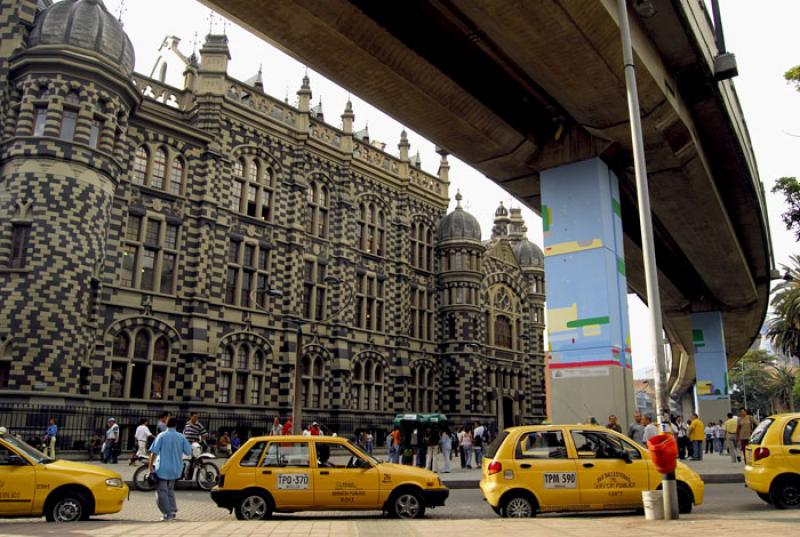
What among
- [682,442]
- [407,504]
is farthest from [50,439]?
[682,442]

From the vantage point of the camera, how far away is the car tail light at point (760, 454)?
11.8m

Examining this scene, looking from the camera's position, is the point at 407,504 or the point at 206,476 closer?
the point at 407,504

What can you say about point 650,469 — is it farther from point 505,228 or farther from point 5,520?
point 505,228

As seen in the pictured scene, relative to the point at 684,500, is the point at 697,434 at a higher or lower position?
higher

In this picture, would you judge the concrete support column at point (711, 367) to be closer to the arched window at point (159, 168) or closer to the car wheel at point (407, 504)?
the arched window at point (159, 168)

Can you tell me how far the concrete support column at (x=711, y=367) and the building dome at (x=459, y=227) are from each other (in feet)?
50.9

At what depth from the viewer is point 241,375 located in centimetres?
3197

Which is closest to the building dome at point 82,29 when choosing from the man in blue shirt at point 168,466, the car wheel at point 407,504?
the man in blue shirt at point 168,466

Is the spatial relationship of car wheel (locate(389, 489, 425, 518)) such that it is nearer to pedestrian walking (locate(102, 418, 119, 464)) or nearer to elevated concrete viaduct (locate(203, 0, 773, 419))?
elevated concrete viaduct (locate(203, 0, 773, 419))

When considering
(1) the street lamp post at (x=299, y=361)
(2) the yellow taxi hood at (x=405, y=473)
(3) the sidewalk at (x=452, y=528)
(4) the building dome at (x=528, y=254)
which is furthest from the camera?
(4) the building dome at (x=528, y=254)

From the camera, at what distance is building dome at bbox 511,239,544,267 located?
186ft

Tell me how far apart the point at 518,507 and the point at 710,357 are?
33.5 meters

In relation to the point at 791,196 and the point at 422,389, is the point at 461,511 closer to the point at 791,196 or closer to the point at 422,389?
the point at 791,196

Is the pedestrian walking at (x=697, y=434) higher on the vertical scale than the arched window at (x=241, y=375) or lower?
lower
